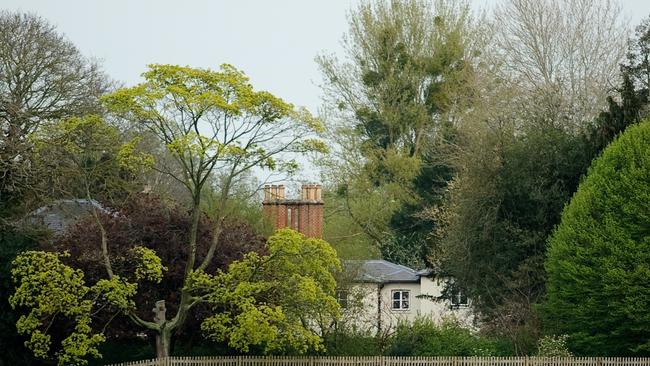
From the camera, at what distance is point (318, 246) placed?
119ft

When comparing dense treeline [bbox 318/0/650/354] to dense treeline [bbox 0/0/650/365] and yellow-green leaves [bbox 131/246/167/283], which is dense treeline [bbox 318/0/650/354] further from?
yellow-green leaves [bbox 131/246/167/283]

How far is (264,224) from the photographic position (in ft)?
176

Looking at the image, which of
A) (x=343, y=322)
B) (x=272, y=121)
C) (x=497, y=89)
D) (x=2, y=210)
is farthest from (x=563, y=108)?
(x=2, y=210)

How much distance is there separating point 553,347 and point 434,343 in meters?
4.40

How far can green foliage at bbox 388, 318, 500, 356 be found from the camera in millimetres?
43000

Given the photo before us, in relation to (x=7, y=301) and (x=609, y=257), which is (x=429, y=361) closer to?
(x=609, y=257)

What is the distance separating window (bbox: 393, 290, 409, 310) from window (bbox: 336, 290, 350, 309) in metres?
17.0

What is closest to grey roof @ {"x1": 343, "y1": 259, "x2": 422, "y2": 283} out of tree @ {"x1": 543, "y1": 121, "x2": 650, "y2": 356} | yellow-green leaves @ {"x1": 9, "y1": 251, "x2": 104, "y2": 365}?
tree @ {"x1": 543, "y1": 121, "x2": 650, "y2": 356}

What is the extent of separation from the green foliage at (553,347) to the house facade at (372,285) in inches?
216

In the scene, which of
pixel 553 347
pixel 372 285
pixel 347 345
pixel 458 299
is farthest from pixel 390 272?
pixel 553 347

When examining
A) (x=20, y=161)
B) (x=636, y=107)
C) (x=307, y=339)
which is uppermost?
(x=636, y=107)

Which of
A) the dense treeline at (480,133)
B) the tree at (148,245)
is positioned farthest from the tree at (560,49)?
the tree at (148,245)

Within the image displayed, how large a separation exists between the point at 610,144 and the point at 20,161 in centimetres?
1909

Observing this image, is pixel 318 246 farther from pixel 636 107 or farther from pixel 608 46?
pixel 608 46
